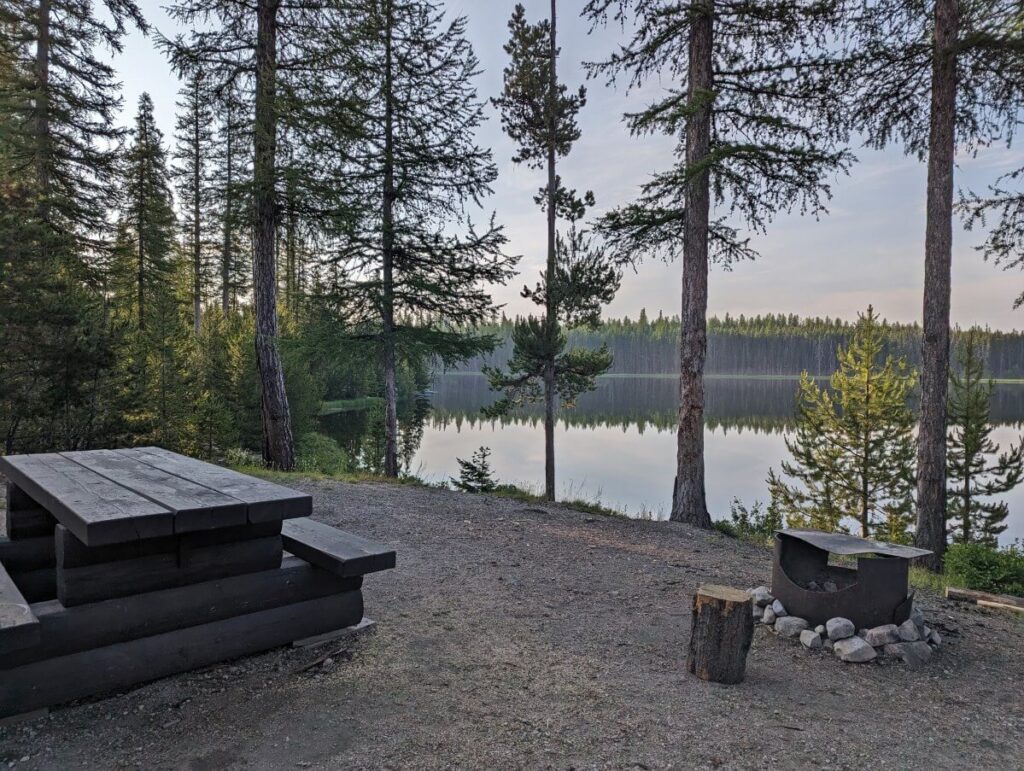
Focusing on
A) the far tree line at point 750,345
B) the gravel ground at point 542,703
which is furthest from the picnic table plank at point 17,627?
the far tree line at point 750,345

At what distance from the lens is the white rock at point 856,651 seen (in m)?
3.79

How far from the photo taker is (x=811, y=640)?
4.00 m

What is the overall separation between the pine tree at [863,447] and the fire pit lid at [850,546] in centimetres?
1496

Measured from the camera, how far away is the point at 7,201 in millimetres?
10148

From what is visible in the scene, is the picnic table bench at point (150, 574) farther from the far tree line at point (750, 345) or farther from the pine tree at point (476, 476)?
the far tree line at point (750, 345)

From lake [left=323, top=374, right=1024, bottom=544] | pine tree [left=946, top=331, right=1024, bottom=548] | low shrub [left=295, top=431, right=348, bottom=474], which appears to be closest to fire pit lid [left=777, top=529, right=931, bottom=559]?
lake [left=323, top=374, right=1024, bottom=544]

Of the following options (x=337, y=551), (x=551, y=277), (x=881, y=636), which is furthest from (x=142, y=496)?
(x=551, y=277)

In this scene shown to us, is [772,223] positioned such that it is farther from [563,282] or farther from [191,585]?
[191,585]

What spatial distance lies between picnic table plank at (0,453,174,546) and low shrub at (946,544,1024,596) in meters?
8.83

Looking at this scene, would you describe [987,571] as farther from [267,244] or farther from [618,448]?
[618,448]

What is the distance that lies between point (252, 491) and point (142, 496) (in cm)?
53

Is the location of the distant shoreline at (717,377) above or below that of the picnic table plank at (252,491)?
→ below

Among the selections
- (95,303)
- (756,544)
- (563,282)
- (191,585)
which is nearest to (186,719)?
(191,585)

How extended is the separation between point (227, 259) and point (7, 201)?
15.9 metres
